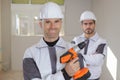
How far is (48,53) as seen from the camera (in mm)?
1309

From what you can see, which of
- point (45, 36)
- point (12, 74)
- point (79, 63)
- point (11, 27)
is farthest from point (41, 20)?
point (11, 27)

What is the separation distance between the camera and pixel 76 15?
22.0 ft

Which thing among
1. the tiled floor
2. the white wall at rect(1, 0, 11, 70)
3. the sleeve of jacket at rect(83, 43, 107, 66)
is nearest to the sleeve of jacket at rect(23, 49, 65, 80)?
the sleeve of jacket at rect(83, 43, 107, 66)

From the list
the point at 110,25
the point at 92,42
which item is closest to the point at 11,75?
the point at 110,25

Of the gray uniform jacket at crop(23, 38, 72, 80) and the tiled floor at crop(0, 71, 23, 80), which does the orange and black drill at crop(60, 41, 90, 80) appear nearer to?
the gray uniform jacket at crop(23, 38, 72, 80)

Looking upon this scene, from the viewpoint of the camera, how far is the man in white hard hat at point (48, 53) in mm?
1224

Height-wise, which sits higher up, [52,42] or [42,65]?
[52,42]

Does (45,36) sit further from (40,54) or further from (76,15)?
(76,15)

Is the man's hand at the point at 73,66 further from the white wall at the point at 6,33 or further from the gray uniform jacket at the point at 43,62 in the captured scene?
the white wall at the point at 6,33

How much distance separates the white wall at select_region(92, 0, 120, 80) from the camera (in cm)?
416

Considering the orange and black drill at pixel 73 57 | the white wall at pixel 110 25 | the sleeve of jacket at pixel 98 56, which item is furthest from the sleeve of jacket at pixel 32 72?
the white wall at pixel 110 25

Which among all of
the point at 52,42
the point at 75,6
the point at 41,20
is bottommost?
the point at 52,42

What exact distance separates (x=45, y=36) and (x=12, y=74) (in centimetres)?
501

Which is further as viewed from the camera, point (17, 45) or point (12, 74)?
point (17, 45)
